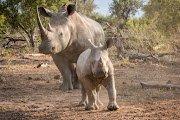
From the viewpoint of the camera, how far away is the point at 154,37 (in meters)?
11.6

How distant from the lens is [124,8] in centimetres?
2508

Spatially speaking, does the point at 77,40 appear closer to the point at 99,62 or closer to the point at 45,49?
the point at 45,49

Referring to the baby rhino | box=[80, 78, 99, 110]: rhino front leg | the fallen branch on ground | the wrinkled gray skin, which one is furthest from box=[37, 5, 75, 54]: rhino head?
the fallen branch on ground

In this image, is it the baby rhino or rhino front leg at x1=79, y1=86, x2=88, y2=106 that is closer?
the baby rhino

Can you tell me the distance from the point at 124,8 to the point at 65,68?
19309 mm

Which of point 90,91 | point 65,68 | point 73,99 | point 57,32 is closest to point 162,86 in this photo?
point 73,99

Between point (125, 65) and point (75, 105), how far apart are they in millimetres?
6310

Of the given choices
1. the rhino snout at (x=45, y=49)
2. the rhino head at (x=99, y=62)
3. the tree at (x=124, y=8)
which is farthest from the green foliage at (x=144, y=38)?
the tree at (x=124, y=8)

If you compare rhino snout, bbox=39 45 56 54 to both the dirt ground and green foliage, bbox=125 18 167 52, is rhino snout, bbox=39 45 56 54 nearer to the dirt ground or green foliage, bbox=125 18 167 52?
the dirt ground

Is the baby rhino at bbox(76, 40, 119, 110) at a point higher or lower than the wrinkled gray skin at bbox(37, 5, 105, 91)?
lower

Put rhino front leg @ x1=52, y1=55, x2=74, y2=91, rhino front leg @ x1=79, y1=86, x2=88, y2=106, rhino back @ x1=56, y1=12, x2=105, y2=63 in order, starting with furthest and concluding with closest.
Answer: rhino front leg @ x1=52, y1=55, x2=74, y2=91 → rhino back @ x1=56, y1=12, x2=105, y2=63 → rhino front leg @ x1=79, y1=86, x2=88, y2=106

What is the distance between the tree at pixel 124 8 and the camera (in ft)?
80.4

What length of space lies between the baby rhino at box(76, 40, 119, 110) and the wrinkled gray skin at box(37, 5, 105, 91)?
1063mm

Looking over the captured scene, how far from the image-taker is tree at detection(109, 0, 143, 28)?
80.4 ft
